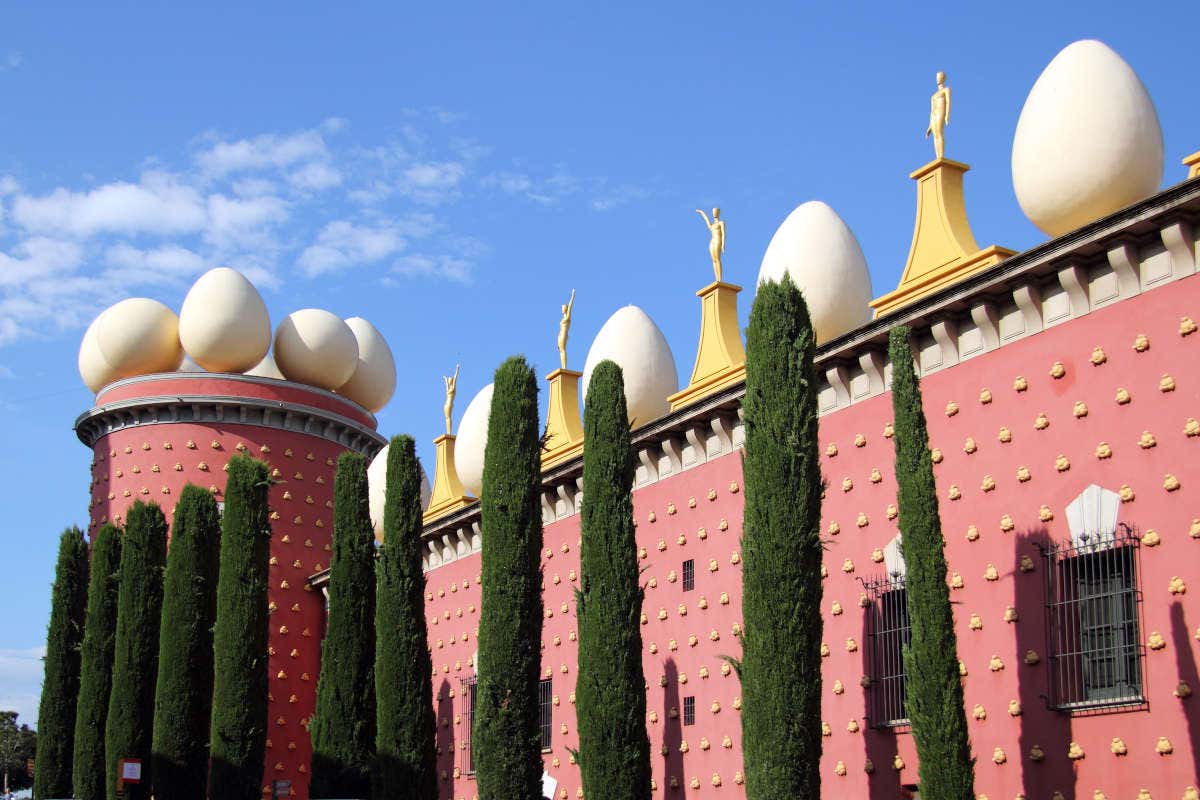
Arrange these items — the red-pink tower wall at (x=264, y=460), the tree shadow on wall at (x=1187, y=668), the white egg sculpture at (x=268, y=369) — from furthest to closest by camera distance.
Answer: the white egg sculpture at (x=268, y=369), the red-pink tower wall at (x=264, y=460), the tree shadow on wall at (x=1187, y=668)

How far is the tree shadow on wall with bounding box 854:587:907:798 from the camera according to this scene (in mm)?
16031

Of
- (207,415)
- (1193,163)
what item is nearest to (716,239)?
(1193,163)

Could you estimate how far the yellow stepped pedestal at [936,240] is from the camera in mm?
16844

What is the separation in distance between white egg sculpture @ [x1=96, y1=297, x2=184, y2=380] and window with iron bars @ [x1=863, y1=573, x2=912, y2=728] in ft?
64.4

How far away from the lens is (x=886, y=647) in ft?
54.2

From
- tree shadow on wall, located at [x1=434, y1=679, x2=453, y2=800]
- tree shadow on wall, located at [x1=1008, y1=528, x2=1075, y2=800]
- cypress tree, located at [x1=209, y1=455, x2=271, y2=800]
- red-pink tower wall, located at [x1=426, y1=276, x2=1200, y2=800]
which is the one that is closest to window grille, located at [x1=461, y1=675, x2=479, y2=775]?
tree shadow on wall, located at [x1=434, y1=679, x2=453, y2=800]

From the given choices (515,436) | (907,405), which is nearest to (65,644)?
(515,436)

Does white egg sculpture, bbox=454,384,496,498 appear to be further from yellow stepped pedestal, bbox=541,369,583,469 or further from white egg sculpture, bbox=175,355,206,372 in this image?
white egg sculpture, bbox=175,355,206,372

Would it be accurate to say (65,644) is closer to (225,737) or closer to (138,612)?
(138,612)

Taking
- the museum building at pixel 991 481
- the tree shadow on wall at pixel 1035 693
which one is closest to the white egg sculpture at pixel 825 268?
the museum building at pixel 991 481

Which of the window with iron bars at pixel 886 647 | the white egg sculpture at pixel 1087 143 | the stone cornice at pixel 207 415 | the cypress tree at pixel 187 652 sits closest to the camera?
the white egg sculpture at pixel 1087 143

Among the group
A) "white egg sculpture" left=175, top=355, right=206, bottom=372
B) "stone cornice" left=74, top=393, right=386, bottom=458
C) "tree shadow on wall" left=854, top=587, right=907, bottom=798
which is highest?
"white egg sculpture" left=175, top=355, right=206, bottom=372

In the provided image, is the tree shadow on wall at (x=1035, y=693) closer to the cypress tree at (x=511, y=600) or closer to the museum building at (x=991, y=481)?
the museum building at (x=991, y=481)

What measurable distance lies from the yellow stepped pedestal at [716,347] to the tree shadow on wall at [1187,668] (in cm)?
803
